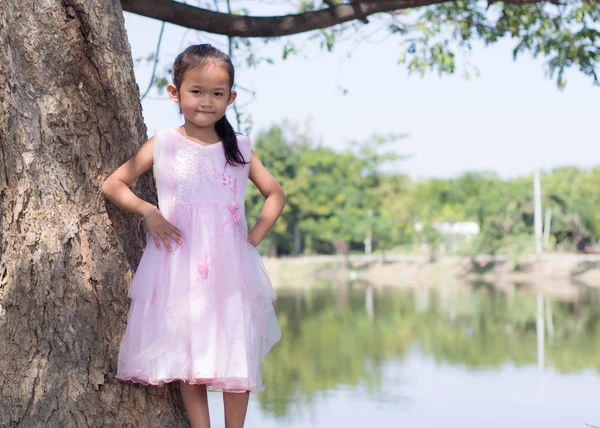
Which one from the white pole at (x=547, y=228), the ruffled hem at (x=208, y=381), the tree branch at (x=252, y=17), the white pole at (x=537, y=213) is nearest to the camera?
the ruffled hem at (x=208, y=381)

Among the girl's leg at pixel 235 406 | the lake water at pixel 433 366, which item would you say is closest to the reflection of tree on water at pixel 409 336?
the lake water at pixel 433 366

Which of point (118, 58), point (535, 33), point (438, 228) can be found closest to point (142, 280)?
point (118, 58)

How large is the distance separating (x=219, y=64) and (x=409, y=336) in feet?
32.1

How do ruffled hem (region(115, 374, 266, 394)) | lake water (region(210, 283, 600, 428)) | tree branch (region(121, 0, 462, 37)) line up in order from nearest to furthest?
ruffled hem (region(115, 374, 266, 394)) < tree branch (region(121, 0, 462, 37)) < lake water (region(210, 283, 600, 428))

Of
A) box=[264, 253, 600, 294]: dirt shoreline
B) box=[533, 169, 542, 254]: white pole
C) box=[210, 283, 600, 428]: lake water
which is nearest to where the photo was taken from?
box=[210, 283, 600, 428]: lake water

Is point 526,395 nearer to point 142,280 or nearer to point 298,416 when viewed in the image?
point 298,416

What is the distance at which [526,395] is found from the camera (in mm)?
7551

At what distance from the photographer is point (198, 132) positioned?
7.00 ft

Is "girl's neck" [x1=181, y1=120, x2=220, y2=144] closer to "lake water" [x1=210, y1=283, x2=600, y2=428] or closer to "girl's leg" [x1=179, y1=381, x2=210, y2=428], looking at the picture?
"girl's leg" [x1=179, y1=381, x2=210, y2=428]

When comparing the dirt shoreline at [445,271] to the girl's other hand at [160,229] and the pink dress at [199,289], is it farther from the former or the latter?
the girl's other hand at [160,229]

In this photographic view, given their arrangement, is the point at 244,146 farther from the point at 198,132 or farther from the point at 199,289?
the point at 199,289

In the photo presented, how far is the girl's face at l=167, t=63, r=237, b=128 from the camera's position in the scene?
204 cm

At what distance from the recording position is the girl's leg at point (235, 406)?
2.11 meters

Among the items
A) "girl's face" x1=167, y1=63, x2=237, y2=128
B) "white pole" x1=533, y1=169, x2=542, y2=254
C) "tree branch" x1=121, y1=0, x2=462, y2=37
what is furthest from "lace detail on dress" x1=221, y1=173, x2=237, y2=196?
"white pole" x1=533, y1=169, x2=542, y2=254
